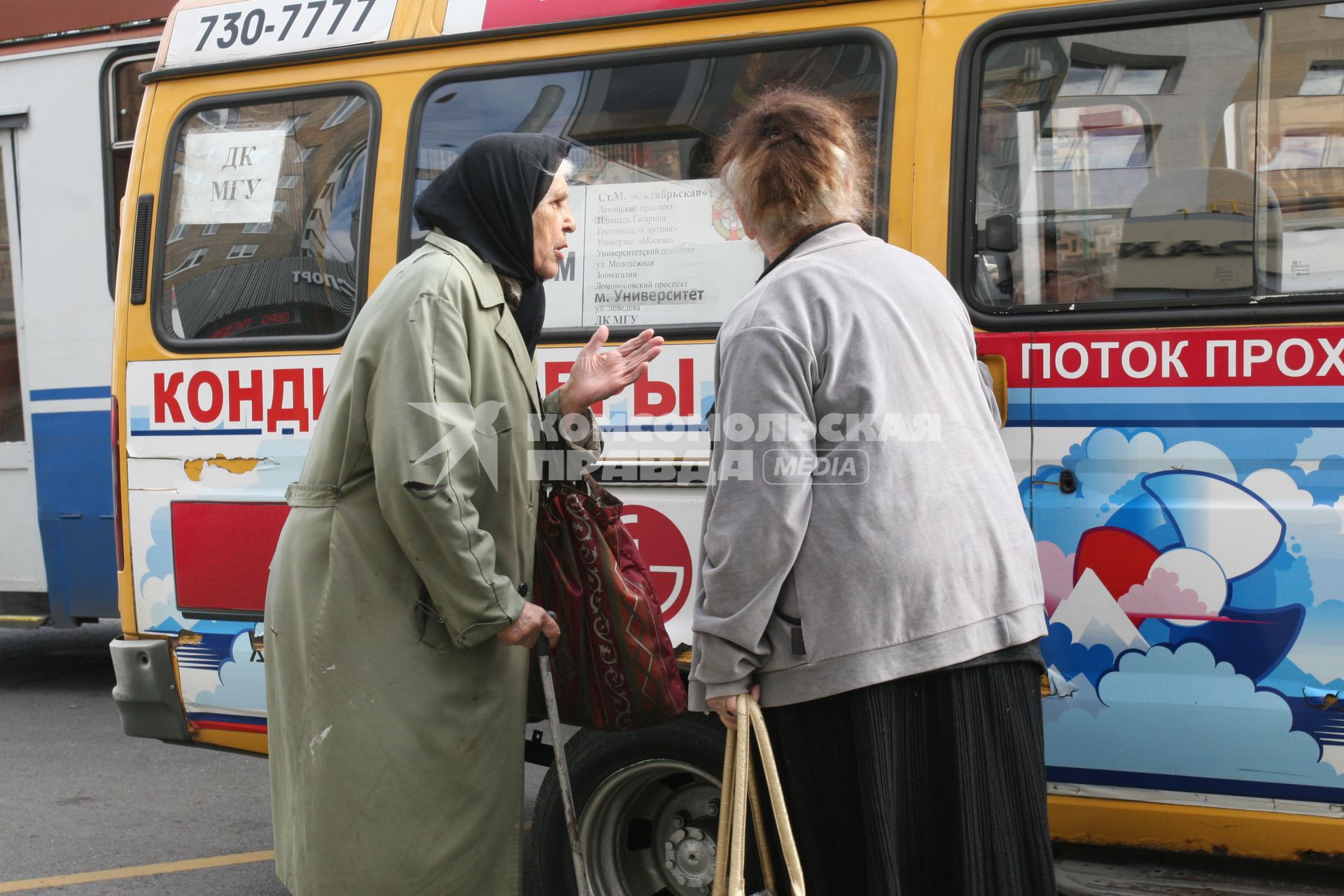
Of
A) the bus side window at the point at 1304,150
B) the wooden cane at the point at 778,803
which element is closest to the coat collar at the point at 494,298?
the wooden cane at the point at 778,803

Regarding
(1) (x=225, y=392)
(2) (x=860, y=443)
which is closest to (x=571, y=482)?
(2) (x=860, y=443)

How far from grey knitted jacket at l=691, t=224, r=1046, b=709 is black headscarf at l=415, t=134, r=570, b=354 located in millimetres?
660

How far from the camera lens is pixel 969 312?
119 inches

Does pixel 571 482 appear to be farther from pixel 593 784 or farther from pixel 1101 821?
pixel 1101 821

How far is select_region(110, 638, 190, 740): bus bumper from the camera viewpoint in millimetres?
3740

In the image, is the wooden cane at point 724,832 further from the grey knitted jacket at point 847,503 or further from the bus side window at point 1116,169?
the bus side window at point 1116,169

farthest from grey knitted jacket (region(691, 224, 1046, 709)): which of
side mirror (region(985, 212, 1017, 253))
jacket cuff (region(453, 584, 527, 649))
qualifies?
side mirror (region(985, 212, 1017, 253))

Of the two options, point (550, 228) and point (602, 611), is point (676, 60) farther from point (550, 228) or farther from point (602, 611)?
point (602, 611)

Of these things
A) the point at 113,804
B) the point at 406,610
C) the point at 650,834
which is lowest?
the point at 113,804

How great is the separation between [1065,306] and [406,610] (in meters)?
1.63

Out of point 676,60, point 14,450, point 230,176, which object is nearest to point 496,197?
point 676,60

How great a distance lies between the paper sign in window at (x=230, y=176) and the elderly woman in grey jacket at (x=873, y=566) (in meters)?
2.08

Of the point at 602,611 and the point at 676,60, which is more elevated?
the point at 676,60

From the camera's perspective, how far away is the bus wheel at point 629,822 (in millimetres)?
3205
